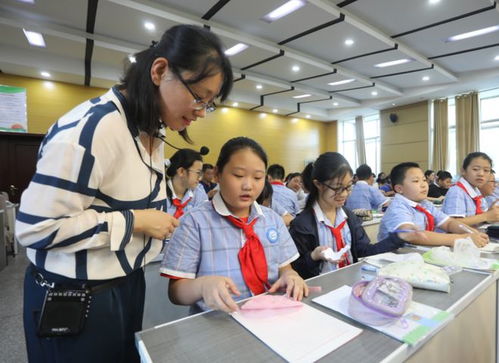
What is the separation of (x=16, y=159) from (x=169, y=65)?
8077 mm

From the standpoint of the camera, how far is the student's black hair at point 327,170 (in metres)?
1.58

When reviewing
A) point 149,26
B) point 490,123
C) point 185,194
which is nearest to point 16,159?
point 149,26

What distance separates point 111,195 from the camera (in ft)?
2.49

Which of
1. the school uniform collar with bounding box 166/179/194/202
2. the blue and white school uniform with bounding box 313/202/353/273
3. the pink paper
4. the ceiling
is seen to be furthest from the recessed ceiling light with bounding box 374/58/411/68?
the pink paper

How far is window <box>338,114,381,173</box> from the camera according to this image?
11.7 metres

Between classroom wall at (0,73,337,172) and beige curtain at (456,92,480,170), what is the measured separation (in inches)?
182

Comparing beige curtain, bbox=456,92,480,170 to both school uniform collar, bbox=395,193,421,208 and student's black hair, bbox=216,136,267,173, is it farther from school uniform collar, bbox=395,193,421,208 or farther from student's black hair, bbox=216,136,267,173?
student's black hair, bbox=216,136,267,173

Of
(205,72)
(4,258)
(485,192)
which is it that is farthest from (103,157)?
(4,258)

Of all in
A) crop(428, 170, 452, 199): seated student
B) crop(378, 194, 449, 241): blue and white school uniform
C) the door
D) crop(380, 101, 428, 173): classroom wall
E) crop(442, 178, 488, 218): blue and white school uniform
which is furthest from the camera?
crop(380, 101, 428, 173): classroom wall

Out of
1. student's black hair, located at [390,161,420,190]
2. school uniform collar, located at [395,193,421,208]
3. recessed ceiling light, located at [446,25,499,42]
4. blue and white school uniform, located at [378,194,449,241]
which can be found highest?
recessed ceiling light, located at [446,25,499,42]

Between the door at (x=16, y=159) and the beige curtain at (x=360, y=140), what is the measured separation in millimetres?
10948

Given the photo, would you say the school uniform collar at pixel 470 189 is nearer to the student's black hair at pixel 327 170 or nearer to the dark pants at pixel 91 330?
the student's black hair at pixel 327 170

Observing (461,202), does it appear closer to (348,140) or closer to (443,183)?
(443,183)

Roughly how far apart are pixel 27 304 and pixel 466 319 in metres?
1.43
